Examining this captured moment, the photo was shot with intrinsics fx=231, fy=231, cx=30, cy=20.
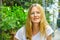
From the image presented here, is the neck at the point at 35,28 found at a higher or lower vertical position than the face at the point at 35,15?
lower

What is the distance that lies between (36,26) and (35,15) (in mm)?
128

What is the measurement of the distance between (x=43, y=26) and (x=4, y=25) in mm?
698

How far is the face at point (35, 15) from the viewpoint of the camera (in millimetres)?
2312

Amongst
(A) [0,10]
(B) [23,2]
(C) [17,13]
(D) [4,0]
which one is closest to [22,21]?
(C) [17,13]

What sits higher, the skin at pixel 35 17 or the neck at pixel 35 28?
the skin at pixel 35 17

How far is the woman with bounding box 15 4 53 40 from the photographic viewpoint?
7.61ft

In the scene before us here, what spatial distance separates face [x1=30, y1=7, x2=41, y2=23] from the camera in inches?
91.0

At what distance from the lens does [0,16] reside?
2.91 meters

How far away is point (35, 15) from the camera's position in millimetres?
2305

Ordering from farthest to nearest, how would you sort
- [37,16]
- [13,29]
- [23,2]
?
[23,2]
[13,29]
[37,16]

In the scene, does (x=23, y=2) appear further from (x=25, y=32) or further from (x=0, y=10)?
(x=25, y=32)

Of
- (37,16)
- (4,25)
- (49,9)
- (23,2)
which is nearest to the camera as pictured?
(37,16)

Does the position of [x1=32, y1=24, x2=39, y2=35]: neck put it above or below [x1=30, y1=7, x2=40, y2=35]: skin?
below

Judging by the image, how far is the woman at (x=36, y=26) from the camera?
2.32 meters
